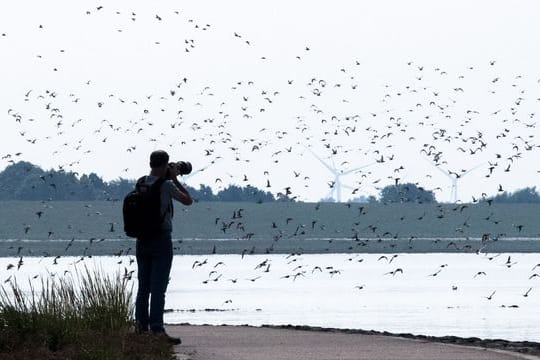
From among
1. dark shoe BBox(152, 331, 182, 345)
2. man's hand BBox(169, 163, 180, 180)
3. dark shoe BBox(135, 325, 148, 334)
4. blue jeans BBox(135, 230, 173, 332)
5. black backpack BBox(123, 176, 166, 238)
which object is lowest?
dark shoe BBox(152, 331, 182, 345)

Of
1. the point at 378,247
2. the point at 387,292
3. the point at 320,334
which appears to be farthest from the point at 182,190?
the point at 378,247

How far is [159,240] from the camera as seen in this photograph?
22859mm

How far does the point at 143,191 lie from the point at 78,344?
2.32 m

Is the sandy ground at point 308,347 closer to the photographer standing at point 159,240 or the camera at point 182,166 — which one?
the photographer standing at point 159,240

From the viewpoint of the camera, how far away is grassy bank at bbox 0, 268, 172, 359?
21188mm

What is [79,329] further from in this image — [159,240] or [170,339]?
[159,240]

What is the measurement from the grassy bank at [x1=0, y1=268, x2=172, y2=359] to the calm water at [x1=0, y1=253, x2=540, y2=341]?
687 millimetres

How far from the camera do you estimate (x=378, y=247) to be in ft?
508

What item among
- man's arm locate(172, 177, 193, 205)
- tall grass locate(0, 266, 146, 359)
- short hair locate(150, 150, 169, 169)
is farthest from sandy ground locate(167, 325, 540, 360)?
short hair locate(150, 150, 169, 169)

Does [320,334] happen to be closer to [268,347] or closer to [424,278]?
[268,347]

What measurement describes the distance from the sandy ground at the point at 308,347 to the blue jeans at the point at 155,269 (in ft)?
1.87

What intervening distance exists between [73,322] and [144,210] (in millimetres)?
1751

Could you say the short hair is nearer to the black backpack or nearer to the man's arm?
the black backpack

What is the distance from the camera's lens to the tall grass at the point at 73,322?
71.5 ft
